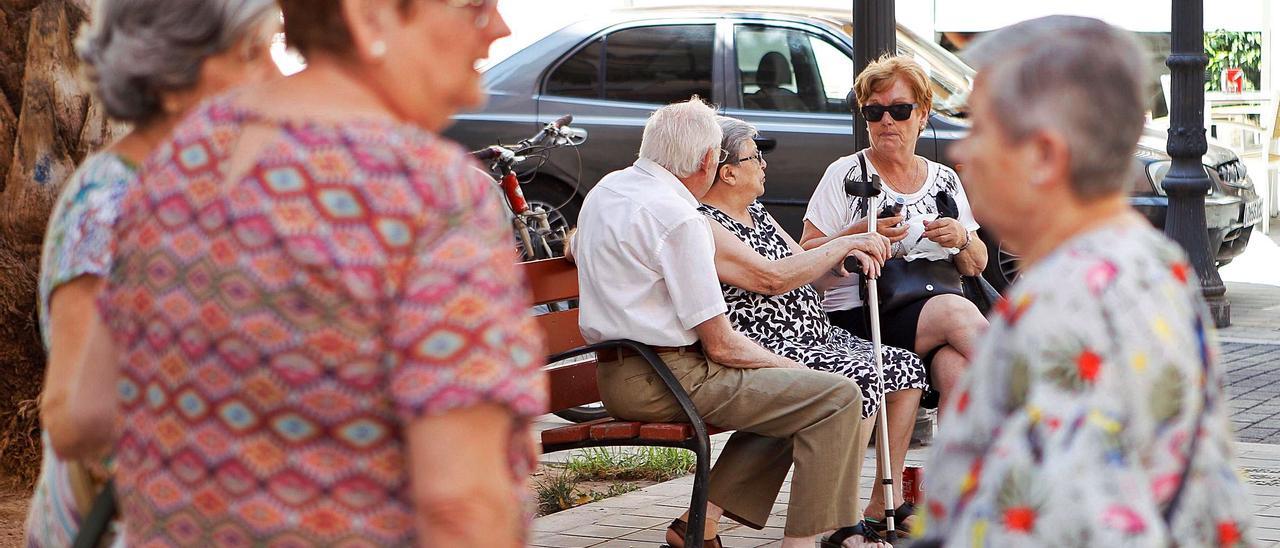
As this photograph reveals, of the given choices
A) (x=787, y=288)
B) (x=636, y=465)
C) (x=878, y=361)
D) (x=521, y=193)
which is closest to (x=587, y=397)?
(x=787, y=288)

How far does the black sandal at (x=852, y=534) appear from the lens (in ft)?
15.3

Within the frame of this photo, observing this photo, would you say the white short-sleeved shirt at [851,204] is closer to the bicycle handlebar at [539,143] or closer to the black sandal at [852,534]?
the black sandal at [852,534]

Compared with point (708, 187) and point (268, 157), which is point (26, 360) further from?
point (268, 157)

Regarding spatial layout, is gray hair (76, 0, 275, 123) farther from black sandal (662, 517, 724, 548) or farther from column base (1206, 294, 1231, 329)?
column base (1206, 294, 1231, 329)

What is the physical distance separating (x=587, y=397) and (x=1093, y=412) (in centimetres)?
345

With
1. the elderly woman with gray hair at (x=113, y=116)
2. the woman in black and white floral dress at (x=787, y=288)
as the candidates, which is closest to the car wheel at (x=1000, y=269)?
the woman in black and white floral dress at (x=787, y=288)

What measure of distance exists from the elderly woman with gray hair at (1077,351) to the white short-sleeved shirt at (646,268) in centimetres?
253

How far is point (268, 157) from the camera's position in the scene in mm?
1470

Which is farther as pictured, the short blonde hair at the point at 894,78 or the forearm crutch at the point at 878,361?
the short blonde hair at the point at 894,78

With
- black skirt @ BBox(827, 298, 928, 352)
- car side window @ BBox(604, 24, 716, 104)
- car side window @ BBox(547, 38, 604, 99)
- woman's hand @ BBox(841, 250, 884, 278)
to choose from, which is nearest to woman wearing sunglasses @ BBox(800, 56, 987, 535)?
black skirt @ BBox(827, 298, 928, 352)

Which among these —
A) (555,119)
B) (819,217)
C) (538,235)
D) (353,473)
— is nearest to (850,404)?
(819,217)

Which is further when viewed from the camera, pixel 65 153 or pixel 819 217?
pixel 819 217

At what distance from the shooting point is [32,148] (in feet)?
15.9

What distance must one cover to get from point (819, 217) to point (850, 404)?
1178 mm
